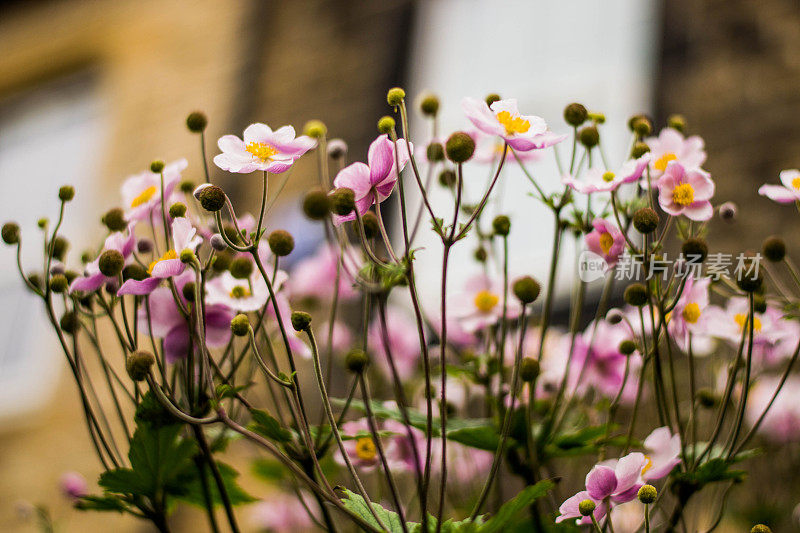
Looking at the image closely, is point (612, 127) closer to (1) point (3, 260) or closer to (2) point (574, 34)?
(2) point (574, 34)

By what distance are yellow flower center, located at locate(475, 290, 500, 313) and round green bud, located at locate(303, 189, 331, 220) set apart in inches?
13.5

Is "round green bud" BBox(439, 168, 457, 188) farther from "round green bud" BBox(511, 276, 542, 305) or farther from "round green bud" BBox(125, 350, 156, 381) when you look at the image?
"round green bud" BBox(125, 350, 156, 381)

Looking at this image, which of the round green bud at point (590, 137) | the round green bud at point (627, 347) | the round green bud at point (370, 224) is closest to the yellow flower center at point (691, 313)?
the round green bud at point (627, 347)

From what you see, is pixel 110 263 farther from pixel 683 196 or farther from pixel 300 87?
pixel 300 87

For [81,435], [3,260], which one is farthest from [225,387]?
[3,260]

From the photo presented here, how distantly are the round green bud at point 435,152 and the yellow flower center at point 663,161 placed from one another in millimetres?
197

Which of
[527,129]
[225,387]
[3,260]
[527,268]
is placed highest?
[527,129]

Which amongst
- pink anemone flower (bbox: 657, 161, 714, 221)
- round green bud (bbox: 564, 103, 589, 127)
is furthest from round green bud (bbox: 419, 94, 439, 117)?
pink anemone flower (bbox: 657, 161, 714, 221)

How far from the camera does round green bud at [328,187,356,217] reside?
56 centimetres

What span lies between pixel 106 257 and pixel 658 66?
7.41 ft

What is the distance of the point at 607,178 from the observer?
64 cm

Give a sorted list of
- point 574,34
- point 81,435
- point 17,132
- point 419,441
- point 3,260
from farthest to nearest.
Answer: point 17,132 < point 3,260 < point 81,435 < point 574,34 < point 419,441

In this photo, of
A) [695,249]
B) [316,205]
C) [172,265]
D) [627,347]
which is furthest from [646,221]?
[172,265]

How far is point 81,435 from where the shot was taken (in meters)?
3.17
